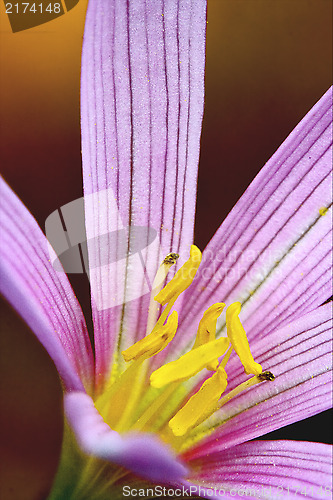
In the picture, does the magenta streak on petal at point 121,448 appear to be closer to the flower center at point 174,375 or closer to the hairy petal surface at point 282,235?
the flower center at point 174,375

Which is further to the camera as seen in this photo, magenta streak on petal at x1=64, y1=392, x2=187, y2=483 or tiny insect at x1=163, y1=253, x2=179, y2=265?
tiny insect at x1=163, y1=253, x2=179, y2=265

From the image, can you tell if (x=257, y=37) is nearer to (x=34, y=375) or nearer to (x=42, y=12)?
(x=42, y=12)

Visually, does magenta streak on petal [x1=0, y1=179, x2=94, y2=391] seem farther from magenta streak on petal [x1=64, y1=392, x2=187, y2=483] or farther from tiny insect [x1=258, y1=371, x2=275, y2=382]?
tiny insect [x1=258, y1=371, x2=275, y2=382]

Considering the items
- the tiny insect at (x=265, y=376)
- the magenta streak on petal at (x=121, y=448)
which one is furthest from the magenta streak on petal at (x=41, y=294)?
the tiny insect at (x=265, y=376)

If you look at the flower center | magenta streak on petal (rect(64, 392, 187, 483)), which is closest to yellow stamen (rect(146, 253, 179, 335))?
the flower center

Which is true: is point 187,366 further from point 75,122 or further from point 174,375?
point 75,122

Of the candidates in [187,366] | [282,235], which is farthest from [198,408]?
[282,235]

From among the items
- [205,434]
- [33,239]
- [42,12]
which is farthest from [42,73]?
[205,434]

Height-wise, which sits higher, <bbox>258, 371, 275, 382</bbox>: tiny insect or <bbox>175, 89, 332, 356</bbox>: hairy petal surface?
<bbox>175, 89, 332, 356</bbox>: hairy petal surface
